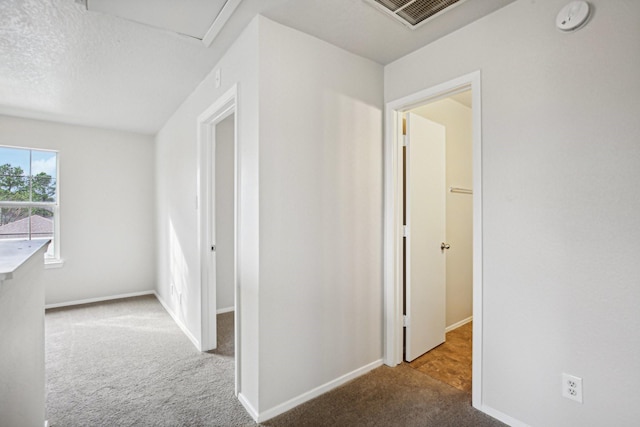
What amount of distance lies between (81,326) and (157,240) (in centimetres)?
144

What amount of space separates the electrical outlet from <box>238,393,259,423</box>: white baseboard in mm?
1695

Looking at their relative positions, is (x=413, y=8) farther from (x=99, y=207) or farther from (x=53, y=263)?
(x=53, y=263)

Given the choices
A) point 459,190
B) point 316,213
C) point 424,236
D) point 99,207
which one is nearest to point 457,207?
point 459,190

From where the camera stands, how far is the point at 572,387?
1.53m

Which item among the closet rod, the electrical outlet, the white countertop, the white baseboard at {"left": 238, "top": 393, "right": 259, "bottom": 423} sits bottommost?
the white baseboard at {"left": 238, "top": 393, "right": 259, "bottom": 423}

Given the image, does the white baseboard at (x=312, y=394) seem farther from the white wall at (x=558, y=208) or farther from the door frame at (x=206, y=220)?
the door frame at (x=206, y=220)

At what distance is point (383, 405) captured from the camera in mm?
1948

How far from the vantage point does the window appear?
147 inches

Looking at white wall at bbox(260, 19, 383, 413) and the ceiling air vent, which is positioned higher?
the ceiling air vent

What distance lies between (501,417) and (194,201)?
2.88 m

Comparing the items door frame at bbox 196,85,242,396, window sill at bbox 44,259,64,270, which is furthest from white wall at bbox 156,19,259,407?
window sill at bbox 44,259,64,270

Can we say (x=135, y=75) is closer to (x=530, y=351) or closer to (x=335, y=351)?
(x=335, y=351)

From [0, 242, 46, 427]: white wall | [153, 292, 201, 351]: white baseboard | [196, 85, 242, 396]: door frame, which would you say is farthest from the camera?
[153, 292, 201, 351]: white baseboard

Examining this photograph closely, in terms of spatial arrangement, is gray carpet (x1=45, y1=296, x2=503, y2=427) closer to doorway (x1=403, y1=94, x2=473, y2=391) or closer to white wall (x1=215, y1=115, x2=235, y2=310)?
doorway (x1=403, y1=94, x2=473, y2=391)
